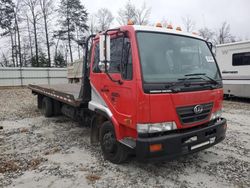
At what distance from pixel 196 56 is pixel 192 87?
2.44 feet

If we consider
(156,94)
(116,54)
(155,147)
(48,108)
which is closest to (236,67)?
(48,108)

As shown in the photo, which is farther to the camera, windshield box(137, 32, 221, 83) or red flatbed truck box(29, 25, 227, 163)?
windshield box(137, 32, 221, 83)

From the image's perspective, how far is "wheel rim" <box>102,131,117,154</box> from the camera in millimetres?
3971

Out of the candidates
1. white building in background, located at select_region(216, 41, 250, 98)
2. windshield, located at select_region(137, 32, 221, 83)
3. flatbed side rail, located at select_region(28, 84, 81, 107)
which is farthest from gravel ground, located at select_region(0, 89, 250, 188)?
white building in background, located at select_region(216, 41, 250, 98)

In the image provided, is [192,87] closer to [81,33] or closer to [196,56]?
[196,56]

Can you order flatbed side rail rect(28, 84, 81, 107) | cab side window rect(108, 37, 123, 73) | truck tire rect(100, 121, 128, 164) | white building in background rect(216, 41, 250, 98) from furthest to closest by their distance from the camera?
white building in background rect(216, 41, 250, 98)
flatbed side rail rect(28, 84, 81, 107)
truck tire rect(100, 121, 128, 164)
cab side window rect(108, 37, 123, 73)

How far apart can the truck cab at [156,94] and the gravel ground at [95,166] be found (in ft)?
1.34

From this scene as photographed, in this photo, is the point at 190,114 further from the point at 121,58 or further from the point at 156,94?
the point at 121,58

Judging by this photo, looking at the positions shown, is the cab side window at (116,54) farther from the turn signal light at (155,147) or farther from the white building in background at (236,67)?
the white building in background at (236,67)

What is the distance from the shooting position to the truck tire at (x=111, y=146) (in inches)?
153

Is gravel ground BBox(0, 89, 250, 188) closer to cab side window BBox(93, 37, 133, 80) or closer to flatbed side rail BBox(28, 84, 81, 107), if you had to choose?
flatbed side rail BBox(28, 84, 81, 107)

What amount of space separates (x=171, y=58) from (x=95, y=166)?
2264mm

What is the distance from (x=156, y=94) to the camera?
125 inches

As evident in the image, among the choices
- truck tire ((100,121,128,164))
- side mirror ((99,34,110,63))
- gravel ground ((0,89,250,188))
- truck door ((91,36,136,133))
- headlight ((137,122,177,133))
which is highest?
side mirror ((99,34,110,63))
